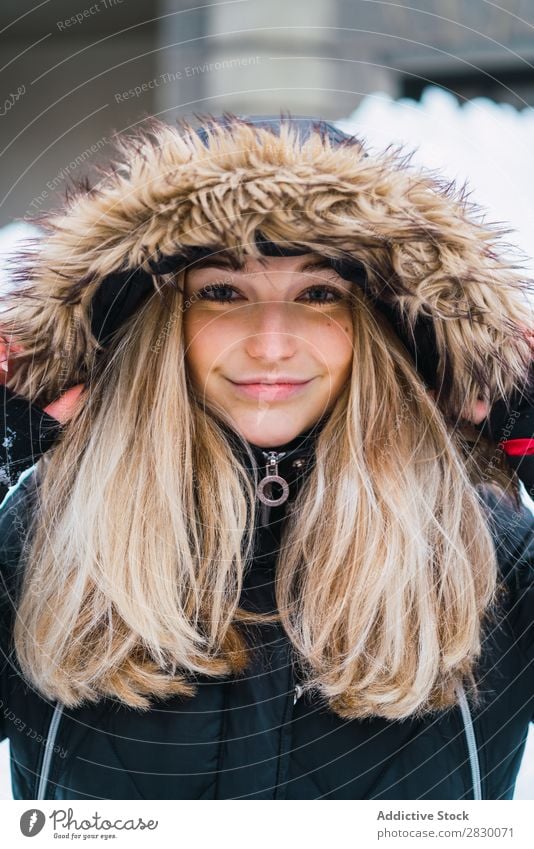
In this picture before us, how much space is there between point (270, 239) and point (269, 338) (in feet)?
0.32

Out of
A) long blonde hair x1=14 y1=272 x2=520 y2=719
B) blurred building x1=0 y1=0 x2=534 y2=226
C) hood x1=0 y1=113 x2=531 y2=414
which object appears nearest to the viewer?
hood x1=0 y1=113 x2=531 y2=414

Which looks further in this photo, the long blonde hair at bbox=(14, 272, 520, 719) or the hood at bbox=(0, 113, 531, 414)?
the long blonde hair at bbox=(14, 272, 520, 719)

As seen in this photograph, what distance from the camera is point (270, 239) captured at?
0.58 metres

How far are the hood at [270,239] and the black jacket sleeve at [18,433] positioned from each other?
14 mm

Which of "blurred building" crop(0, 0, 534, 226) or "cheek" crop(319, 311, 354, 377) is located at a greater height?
"blurred building" crop(0, 0, 534, 226)

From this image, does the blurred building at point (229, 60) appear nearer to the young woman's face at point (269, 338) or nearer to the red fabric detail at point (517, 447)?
the young woman's face at point (269, 338)

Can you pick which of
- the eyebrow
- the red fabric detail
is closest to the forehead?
the eyebrow

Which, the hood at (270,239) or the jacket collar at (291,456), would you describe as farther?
the jacket collar at (291,456)

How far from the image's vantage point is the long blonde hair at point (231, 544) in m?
0.67

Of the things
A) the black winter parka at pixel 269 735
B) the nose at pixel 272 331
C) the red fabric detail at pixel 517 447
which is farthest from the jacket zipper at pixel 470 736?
the nose at pixel 272 331

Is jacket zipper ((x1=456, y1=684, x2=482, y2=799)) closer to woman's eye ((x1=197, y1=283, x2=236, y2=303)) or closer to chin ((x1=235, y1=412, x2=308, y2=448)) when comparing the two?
chin ((x1=235, y1=412, x2=308, y2=448))

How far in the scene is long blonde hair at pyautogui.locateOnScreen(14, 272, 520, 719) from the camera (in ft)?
2.21
